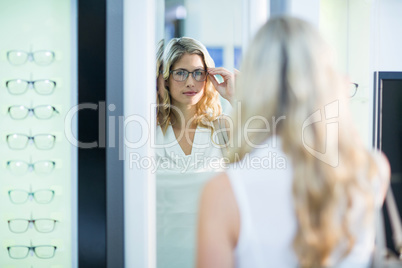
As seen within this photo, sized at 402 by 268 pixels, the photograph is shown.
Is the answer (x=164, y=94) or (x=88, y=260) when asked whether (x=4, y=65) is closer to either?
(x=164, y=94)

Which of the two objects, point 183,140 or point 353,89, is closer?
point 353,89

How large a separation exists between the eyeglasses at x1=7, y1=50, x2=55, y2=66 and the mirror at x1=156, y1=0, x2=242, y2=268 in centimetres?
47

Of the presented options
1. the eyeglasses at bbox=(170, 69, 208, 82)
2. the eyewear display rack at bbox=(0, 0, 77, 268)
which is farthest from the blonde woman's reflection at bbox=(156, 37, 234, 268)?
the eyewear display rack at bbox=(0, 0, 77, 268)

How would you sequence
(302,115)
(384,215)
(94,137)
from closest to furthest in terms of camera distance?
(302,115) → (94,137) → (384,215)

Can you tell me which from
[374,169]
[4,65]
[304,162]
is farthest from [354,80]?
[4,65]

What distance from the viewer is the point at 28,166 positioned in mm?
1536

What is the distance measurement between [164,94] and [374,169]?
1063 mm

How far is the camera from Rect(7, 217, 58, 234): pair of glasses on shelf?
5.04ft

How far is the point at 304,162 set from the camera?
84 centimetres

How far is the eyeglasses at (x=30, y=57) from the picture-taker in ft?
4.94

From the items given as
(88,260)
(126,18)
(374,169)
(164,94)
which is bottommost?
(88,260)

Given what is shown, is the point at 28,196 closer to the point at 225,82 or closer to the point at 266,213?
the point at 225,82

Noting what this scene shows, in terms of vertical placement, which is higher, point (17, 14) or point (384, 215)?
point (17, 14)

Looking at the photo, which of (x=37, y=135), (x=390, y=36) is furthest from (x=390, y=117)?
(x=37, y=135)
